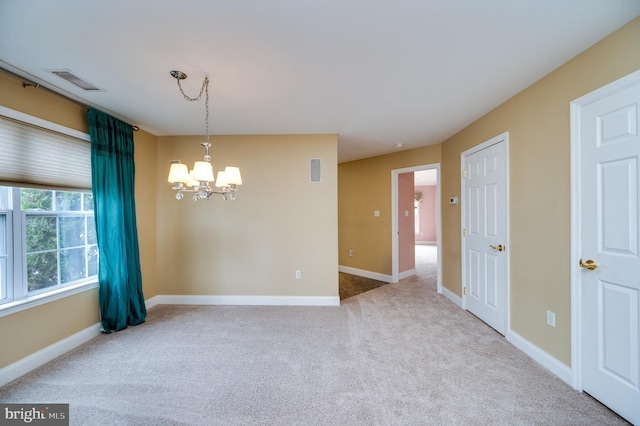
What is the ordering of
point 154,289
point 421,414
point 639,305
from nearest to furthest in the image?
point 639,305 < point 421,414 < point 154,289

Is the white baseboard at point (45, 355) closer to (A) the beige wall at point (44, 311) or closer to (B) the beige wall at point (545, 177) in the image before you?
(A) the beige wall at point (44, 311)

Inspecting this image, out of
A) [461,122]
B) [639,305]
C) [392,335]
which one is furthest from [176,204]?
[639,305]

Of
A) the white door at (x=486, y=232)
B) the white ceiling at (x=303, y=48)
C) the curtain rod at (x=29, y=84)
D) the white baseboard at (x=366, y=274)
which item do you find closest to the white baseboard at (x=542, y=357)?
the white door at (x=486, y=232)

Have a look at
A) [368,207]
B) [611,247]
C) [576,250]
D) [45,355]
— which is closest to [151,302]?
[45,355]

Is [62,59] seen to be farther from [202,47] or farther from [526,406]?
[526,406]

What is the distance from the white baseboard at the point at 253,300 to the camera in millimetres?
3775

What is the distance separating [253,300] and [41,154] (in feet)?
9.33

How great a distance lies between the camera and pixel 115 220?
2949 millimetres

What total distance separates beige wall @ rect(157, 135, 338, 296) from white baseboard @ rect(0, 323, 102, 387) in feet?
3.76

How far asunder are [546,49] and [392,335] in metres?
2.87

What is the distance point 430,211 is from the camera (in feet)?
36.5

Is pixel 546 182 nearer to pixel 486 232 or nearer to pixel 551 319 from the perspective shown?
pixel 486 232

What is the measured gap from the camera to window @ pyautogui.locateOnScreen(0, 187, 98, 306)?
2.15 m

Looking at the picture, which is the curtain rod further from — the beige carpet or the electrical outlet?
the electrical outlet
